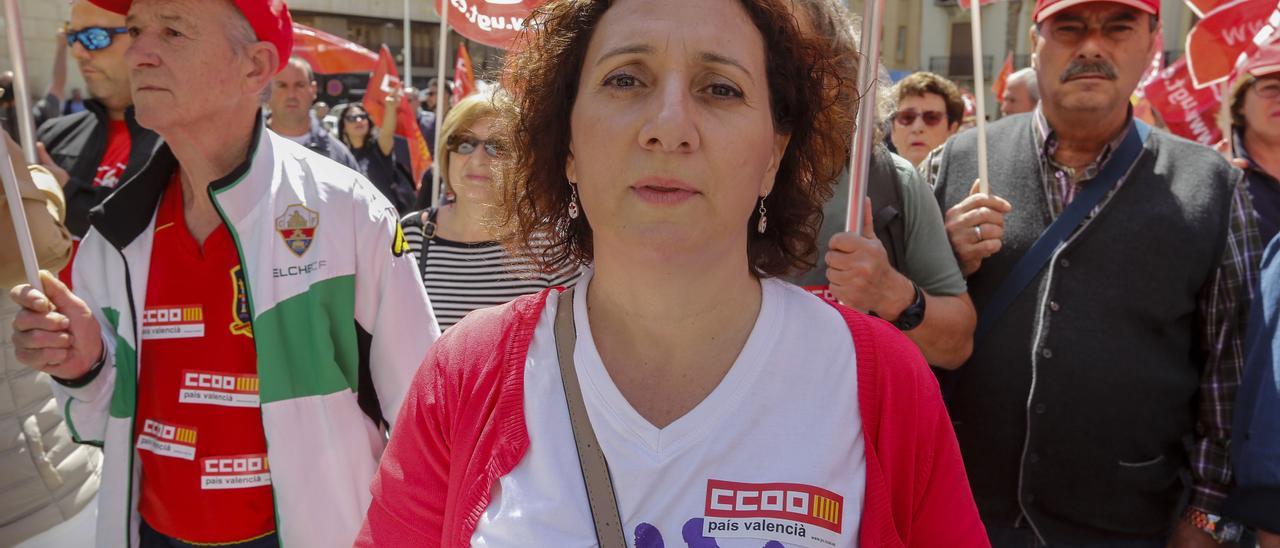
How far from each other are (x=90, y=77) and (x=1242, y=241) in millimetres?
4111

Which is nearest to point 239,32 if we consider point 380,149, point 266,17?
point 266,17

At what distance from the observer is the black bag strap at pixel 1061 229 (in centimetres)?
245

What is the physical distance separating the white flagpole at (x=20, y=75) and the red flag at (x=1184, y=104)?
6418 millimetres

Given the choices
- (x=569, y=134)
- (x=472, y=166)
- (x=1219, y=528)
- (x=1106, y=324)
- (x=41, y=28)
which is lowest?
(x=1219, y=528)

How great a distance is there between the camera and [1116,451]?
2.41 metres

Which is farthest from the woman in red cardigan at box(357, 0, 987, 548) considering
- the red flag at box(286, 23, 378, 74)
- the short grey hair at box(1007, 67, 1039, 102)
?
the red flag at box(286, 23, 378, 74)

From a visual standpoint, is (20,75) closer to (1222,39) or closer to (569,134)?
(569,134)

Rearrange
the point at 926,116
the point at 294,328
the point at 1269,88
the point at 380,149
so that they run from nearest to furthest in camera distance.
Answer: the point at 294,328 → the point at 1269,88 → the point at 926,116 → the point at 380,149

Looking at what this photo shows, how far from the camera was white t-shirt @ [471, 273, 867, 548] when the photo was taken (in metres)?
1.34

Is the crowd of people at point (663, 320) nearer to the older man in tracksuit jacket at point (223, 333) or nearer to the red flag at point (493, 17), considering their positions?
the older man in tracksuit jacket at point (223, 333)

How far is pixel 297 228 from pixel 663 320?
1069mm

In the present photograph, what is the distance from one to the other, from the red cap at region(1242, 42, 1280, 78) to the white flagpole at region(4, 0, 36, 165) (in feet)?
12.3

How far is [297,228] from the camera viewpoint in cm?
221

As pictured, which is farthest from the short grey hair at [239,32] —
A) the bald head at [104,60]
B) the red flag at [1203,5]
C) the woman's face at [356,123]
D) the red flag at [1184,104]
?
the woman's face at [356,123]
